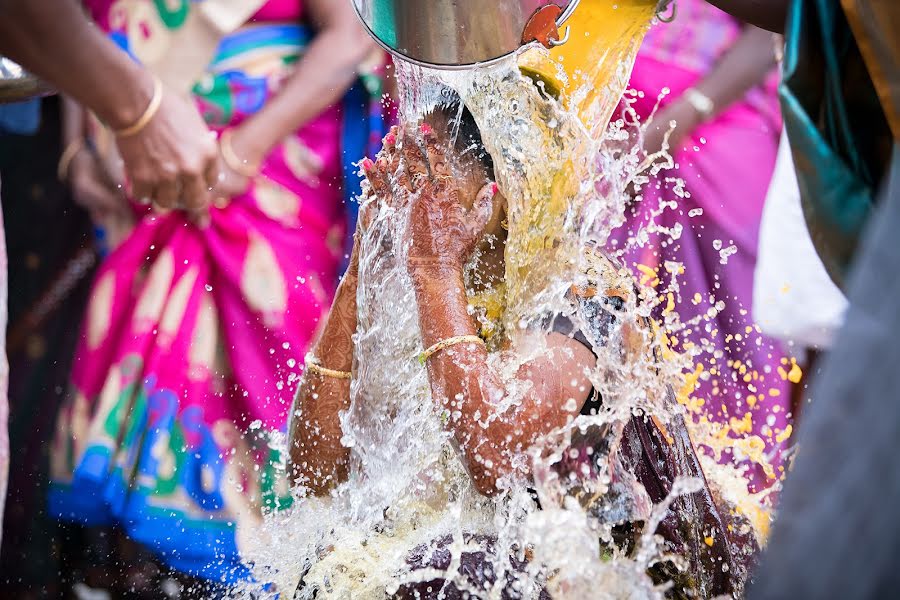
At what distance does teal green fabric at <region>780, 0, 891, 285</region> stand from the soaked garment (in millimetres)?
578

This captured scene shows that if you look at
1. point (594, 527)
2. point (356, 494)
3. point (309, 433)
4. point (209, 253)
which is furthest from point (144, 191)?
point (594, 527)

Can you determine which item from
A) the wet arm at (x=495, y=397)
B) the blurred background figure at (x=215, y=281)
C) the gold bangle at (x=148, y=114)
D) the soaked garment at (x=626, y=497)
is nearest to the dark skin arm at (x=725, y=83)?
the blurred background figure at (x=215, y=281)

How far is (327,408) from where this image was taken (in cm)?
197

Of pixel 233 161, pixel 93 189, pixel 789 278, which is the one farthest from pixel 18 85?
pixel 789 278

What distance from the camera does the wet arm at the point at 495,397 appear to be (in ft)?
5.02

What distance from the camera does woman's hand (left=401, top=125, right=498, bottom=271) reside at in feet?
5.38

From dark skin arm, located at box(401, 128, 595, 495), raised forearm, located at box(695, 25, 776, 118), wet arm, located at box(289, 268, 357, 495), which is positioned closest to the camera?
dark skin arm, located at box(401, 128, 595, 495)

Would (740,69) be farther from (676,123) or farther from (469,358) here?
(469,358)

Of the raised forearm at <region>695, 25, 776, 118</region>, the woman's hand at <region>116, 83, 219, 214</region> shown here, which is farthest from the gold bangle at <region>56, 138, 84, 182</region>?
the raised forearm at <region>695, 25, 776, 118</region>

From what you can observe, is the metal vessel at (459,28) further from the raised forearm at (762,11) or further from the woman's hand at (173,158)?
the woman's hand at (173,158)

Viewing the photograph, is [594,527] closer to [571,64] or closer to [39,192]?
[571,64]

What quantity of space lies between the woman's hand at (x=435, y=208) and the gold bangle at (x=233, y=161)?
1213mm

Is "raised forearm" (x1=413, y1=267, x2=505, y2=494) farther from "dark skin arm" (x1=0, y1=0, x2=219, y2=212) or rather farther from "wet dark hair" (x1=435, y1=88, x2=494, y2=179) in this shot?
"dark skin arm" (x1=0, y1=0, x2=219, y2=212)

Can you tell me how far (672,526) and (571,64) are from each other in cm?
95
